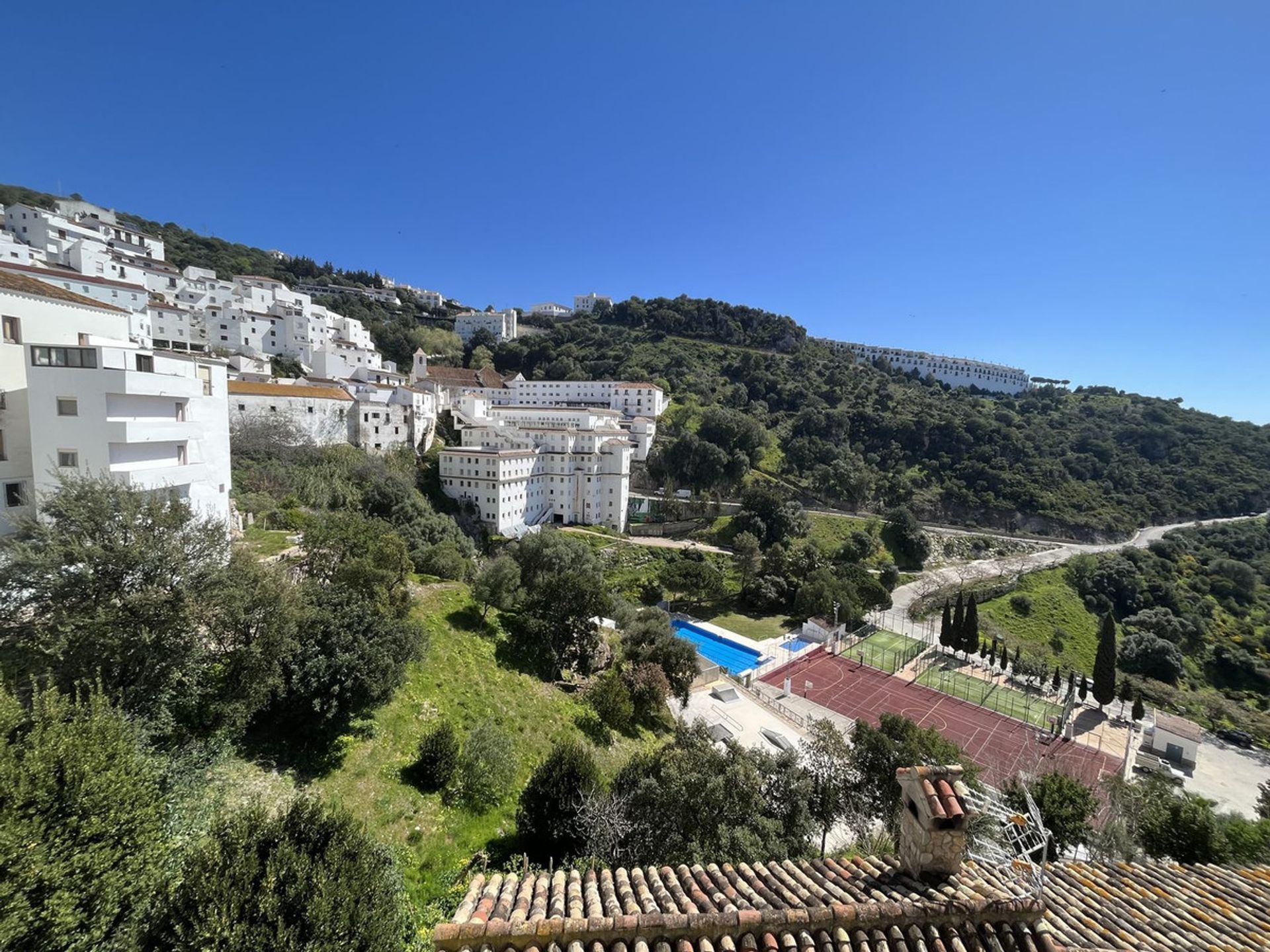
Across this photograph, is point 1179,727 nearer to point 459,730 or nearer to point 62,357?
point 459,730

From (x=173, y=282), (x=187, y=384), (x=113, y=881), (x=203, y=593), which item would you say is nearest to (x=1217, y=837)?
(x=113, y=881)

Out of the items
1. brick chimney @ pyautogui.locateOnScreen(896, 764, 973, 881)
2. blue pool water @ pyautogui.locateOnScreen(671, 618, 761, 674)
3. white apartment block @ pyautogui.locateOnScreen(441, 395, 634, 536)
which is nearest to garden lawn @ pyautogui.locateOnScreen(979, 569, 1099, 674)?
Result: blue pool water @ pyautogui.locateOnScreen(671, 618, 761, 674)

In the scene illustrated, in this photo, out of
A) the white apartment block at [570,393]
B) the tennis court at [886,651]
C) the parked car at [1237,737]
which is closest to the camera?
the parked car at [1237,737]

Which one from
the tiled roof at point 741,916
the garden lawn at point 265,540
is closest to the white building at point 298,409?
the garden lawn at point 265,540

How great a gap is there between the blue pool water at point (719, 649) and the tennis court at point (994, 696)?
12.0 meters

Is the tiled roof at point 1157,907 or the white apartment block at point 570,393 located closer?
the tiled roof at point 1157,907

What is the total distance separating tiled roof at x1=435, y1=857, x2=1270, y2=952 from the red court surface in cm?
2306

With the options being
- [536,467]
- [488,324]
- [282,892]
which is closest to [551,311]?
[488,324]

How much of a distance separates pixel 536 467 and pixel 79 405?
130 feet

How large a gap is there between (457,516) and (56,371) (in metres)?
31.6

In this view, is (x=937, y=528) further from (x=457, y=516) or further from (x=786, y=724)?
(x=457, y=516)

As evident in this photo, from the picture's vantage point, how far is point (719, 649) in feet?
117

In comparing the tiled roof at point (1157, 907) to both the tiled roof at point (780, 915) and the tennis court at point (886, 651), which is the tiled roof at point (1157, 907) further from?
the tennis court at point (886, 651)

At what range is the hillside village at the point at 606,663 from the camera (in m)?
4.66
